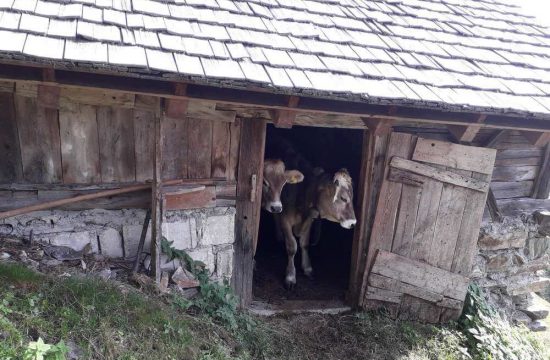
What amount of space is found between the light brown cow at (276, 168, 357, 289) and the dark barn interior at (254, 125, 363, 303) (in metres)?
0.26

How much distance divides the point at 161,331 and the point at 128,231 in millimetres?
1114

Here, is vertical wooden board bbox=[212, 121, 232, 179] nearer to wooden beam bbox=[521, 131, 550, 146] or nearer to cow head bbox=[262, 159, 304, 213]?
cow head bbox=[262, 159, 304, 213]

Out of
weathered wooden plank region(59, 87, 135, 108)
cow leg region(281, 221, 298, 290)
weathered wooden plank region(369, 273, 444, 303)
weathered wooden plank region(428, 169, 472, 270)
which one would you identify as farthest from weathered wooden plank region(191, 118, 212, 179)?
weathered wooden plank region(428, 169, 472, 270)

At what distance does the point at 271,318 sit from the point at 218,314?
3.13ft

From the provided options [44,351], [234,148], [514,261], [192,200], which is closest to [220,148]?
[234,148]

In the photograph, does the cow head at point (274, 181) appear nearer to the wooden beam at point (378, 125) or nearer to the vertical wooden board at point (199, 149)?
the vertical wooden board at point (199, 149)

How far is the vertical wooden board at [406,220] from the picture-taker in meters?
4.55

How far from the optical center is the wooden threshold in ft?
9.36

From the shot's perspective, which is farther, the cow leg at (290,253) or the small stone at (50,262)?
the cow leg at (290,253)

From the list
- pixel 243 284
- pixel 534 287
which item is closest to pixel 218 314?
pixel 243 284

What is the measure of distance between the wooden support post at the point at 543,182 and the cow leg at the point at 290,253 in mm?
3227

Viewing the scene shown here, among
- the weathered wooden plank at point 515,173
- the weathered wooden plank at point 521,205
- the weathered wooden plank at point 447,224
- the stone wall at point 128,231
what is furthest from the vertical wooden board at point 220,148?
the weathered wooden plank at point 521,205

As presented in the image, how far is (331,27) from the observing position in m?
4.20

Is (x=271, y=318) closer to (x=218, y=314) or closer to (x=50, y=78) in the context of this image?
(x=218, y=314)
